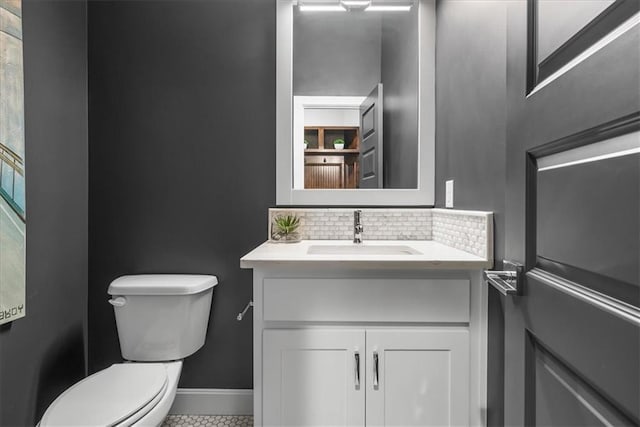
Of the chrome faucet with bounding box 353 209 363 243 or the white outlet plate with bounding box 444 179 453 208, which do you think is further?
the chrome faucet with bounding box 353 209 363 243

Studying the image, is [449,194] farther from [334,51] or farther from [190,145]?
[190,145]

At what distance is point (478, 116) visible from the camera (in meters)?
1.15

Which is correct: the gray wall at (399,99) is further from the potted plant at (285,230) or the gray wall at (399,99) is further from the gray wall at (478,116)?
the potted plant at (285,230)

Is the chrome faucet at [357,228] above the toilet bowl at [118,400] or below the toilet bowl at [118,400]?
above

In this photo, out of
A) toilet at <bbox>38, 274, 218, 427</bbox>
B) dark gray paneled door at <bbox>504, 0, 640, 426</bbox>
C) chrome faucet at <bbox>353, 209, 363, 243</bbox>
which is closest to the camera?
dark gray paneled door at <bbox>504, 0, 640, 426</bbox>

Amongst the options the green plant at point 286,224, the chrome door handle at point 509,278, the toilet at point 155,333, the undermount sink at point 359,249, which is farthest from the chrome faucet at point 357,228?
the chrome door handle at point 509,278

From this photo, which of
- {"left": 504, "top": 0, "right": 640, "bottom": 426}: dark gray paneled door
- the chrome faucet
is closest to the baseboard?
the chrome faucet

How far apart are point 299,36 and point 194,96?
1.95 ft

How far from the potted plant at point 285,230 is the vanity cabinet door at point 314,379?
22.7 inches

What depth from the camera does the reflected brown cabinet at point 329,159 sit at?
170 centimetres

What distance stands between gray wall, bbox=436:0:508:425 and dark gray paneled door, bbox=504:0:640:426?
0.27 m

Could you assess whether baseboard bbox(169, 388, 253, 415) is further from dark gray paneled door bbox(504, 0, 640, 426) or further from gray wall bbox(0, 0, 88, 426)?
dark gray paneled door bbox(504, 0, 640, 426)

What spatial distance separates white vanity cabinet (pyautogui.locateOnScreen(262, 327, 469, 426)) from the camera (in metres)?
1.10

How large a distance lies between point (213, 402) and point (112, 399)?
0.70 meters
